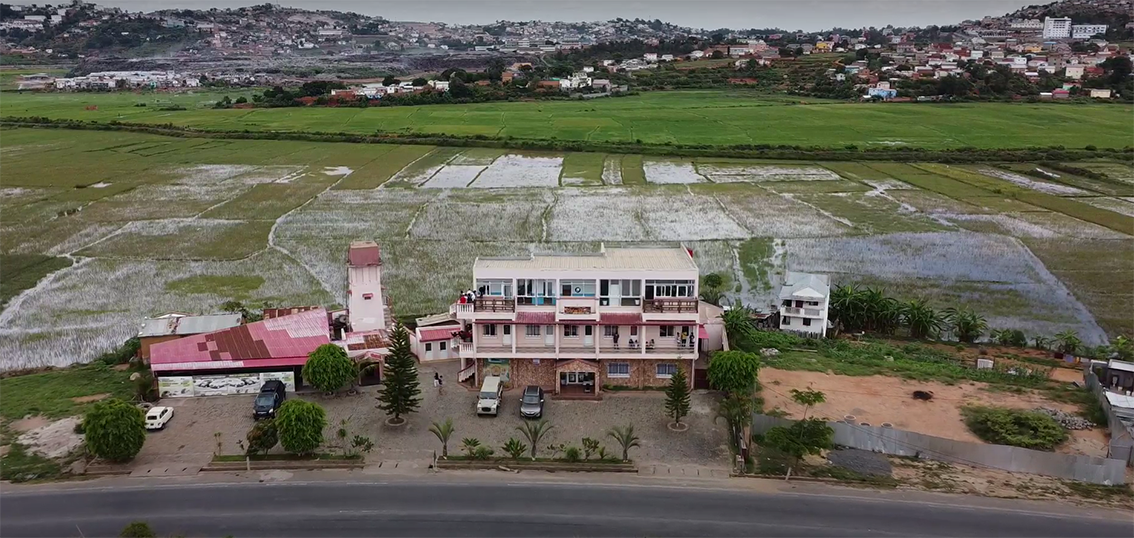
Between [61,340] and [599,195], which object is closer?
[61,340]

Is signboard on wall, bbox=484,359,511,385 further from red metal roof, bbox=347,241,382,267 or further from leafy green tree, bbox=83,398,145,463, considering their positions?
leafy green tree, bbox=83,398,145,463

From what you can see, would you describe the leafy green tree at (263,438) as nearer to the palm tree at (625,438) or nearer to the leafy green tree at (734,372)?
the palm tree at (625,438)

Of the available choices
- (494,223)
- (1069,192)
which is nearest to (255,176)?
(494,223)

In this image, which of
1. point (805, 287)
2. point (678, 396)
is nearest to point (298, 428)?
point (678, 396)

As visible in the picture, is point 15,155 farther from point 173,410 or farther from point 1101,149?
point 1101,149

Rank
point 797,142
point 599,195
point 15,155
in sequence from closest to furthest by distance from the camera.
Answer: point 599,195
point 15,155
point 797,142

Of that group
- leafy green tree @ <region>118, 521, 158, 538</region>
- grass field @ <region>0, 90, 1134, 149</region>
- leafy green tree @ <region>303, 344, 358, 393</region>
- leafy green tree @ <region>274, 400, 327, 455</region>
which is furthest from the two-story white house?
grass field @ <region>0, 90, 1134, 149</region>
